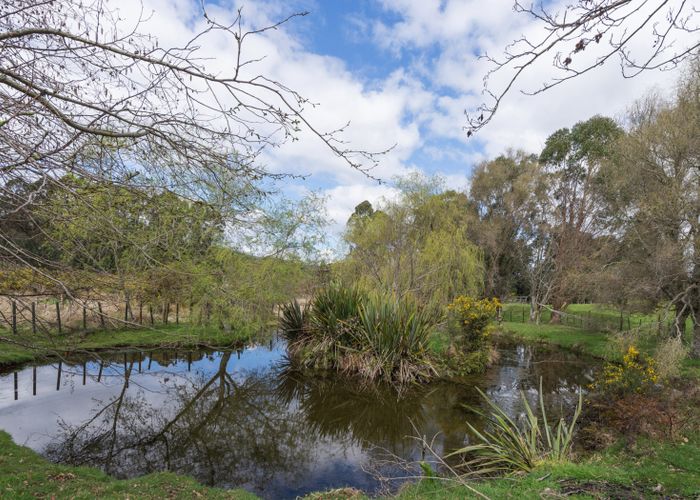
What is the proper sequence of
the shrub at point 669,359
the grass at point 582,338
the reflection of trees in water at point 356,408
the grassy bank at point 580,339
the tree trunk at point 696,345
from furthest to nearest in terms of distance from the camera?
the grass at point 582,338
the grassy bank at point 580,339
the tree trunk at point 696,345
the shrub at point 669,359
the reflection of trees in water at point 356,408

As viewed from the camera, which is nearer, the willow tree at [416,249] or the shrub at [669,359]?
the shrub at [669,359]

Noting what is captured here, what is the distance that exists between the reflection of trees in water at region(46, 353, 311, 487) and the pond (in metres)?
0.02

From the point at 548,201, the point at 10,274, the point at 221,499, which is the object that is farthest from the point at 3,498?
the point at 548,201

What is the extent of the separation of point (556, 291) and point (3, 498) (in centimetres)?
2454

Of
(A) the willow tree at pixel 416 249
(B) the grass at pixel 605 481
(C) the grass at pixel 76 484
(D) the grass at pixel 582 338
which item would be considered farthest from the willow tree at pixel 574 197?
(C) the grass at pixel 76 484

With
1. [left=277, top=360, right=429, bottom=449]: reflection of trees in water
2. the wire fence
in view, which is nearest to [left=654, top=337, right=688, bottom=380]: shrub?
the wire fence

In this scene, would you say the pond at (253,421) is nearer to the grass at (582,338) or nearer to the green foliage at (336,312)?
the green foliage at (336,312)

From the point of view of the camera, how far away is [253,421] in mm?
8070

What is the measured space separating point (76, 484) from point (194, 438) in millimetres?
2588

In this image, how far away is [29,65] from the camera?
249 centimetres

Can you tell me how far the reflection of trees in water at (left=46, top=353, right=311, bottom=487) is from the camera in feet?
19.8

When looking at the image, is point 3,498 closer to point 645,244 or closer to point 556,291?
point 645,244

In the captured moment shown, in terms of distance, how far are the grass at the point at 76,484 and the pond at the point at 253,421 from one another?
26.5 inches

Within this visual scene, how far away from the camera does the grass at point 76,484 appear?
426cm
